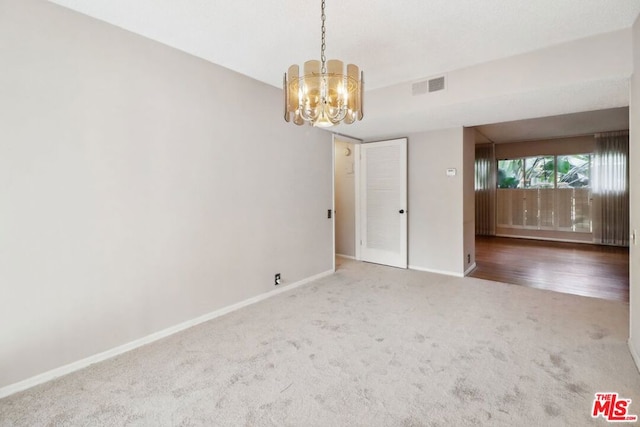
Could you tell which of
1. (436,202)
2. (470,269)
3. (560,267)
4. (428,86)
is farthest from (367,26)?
(560,267)

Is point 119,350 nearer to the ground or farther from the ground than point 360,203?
A: nearer to the ground

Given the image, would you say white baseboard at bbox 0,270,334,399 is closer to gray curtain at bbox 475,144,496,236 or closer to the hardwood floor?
the hardwood floor

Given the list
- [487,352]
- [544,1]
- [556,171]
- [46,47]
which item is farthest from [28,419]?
[556,171]

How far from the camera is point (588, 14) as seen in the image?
7.47 feet

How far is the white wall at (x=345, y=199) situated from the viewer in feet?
18.5

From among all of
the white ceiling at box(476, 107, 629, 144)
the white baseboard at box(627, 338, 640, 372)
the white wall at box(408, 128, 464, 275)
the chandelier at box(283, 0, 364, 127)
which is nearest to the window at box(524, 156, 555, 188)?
the white ceiling at box(476, 107, 629, 144)

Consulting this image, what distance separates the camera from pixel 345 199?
18.9 feet

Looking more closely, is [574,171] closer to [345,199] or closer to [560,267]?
[560,267]

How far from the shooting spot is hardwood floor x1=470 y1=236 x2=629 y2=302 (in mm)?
4109

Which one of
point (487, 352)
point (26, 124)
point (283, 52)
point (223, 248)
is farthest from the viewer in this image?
point (223, 248)

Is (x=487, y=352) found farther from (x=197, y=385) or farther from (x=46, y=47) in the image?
(x=46, y=47)

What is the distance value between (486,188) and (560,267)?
13.6ft

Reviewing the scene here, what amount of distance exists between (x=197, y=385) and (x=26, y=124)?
2.04 meters

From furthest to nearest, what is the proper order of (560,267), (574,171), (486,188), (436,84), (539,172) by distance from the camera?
(486,188) → (539,172) → (574,171) → (560,267) → (436,84)
